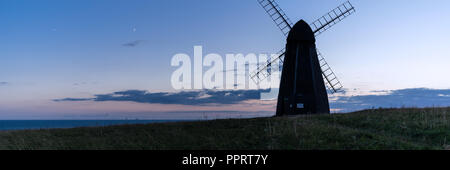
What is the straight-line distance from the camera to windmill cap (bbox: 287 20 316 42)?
1195 inches

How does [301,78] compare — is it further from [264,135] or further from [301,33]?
[264,135]

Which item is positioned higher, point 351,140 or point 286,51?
point 286,51

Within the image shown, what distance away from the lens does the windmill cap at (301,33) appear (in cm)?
3034

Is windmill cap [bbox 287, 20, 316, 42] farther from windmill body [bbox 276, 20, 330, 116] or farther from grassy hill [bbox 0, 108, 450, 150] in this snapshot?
grassy hill [bbox 0, 108, 450, 150]

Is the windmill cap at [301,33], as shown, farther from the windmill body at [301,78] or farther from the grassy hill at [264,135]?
the grassy hill at [264,135]

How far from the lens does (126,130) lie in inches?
829

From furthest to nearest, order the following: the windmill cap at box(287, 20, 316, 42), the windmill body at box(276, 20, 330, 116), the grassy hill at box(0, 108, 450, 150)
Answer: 1. the windmill cap at box(287, 20, 316, 42)
2. the windmill body at box(276, 20, 330, 116)
3. the grassy hill at box(0, 108, 450, 150)

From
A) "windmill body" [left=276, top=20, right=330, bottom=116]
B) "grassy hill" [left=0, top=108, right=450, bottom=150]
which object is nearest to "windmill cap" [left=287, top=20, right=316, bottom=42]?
"windmill body" [left=276, top=20, right=330, bottom=116]

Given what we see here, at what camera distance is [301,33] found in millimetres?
30438

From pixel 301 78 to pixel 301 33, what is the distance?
3561mm
